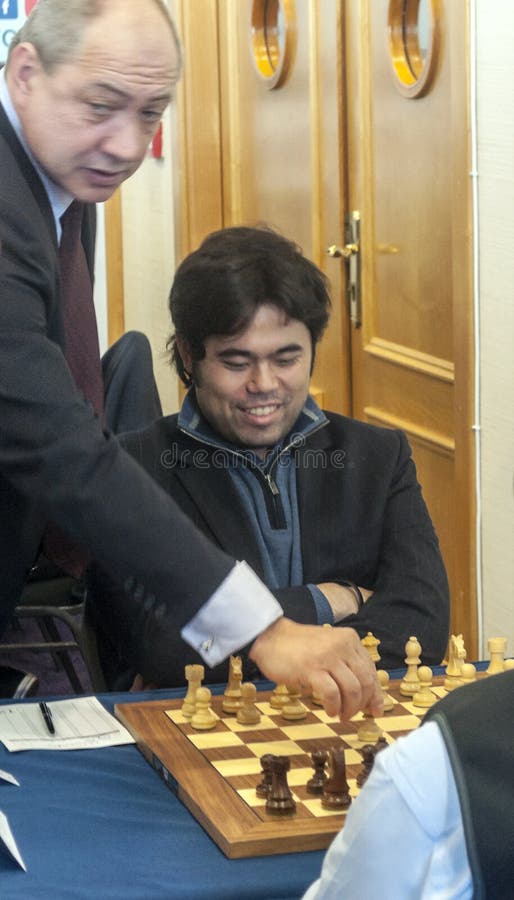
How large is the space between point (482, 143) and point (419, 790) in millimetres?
2611

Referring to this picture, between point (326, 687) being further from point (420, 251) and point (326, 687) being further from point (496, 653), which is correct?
point (420, 251)

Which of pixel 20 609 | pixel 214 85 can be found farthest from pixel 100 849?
pixel 214 85

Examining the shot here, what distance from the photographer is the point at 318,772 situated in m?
1.51

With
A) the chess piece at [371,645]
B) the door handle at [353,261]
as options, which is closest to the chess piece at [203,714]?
the chess piece at [371,645]

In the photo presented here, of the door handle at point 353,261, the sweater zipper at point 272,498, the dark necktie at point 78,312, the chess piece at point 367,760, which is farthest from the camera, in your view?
the door handle at point 353,261

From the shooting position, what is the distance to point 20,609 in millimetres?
3176

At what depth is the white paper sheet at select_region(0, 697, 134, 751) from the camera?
5.48 feet

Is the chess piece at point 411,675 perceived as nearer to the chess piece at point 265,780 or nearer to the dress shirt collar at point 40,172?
the chess piece at point 265,780

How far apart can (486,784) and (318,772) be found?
673 mm

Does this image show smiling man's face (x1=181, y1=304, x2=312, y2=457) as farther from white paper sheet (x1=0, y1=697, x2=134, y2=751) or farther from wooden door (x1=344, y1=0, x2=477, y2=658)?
wooden door (x1=344, y1=0, x2=477, y2=658)

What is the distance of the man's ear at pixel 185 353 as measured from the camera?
242 cm

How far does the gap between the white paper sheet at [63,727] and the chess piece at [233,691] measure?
15 centimetres

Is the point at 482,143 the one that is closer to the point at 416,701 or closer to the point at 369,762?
the point at 416,701

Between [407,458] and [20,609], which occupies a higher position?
[407,458]
